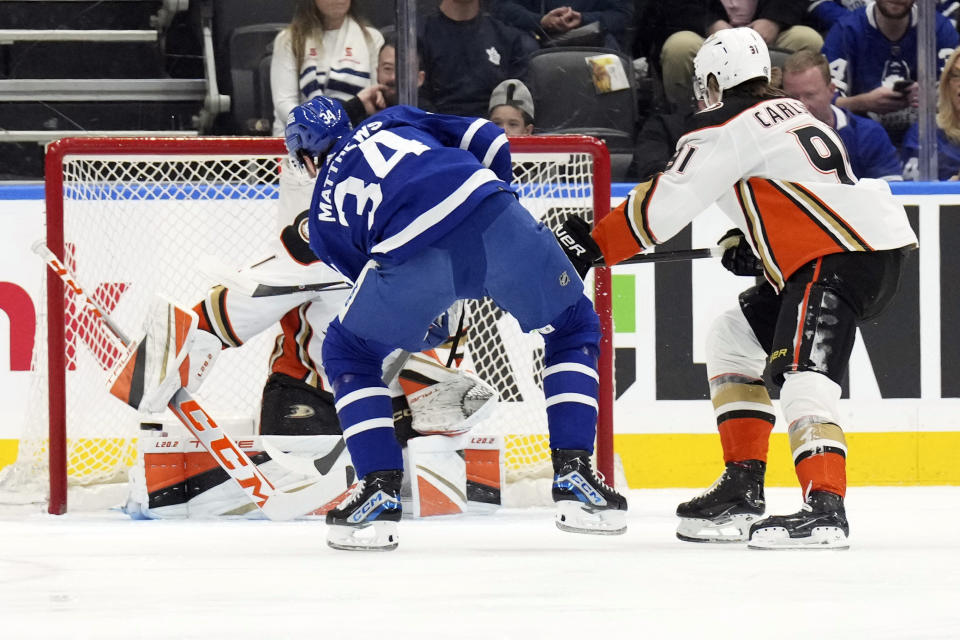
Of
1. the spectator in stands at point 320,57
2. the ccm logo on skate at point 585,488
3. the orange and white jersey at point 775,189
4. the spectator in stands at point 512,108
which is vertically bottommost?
the ccm logo on skate at point 585,488

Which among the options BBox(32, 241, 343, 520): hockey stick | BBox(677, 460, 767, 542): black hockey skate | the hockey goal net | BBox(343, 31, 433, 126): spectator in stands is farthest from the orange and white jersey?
BBox(343, 31, 433, 126): spectator in stands

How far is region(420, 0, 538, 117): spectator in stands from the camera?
4344 mm

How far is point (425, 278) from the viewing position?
275 cm

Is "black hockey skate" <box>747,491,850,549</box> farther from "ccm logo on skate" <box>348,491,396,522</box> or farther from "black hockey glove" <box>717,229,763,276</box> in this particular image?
"ccm logo on skate" <box>348,491,396,522</box>

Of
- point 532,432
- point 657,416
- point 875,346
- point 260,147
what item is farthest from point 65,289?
point 875,346

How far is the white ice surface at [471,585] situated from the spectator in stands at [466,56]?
1.53 meters

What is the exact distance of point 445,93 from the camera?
14.3ft

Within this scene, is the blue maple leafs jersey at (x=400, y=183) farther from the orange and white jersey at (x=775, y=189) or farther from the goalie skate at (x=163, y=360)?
the goalie skate at (x=163, y=360)

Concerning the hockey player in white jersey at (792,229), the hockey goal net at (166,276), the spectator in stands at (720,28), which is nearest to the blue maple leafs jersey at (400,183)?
the hockey player in white jersey at (792,229)

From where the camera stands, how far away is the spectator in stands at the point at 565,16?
446 centimetres

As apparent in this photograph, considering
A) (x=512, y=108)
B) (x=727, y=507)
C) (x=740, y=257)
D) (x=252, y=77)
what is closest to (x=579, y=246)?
(x=740, y=257)

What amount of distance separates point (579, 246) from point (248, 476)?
114 centimetres

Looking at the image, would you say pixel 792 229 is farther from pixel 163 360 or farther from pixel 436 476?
pixel 163 360

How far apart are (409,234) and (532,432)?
151cm
